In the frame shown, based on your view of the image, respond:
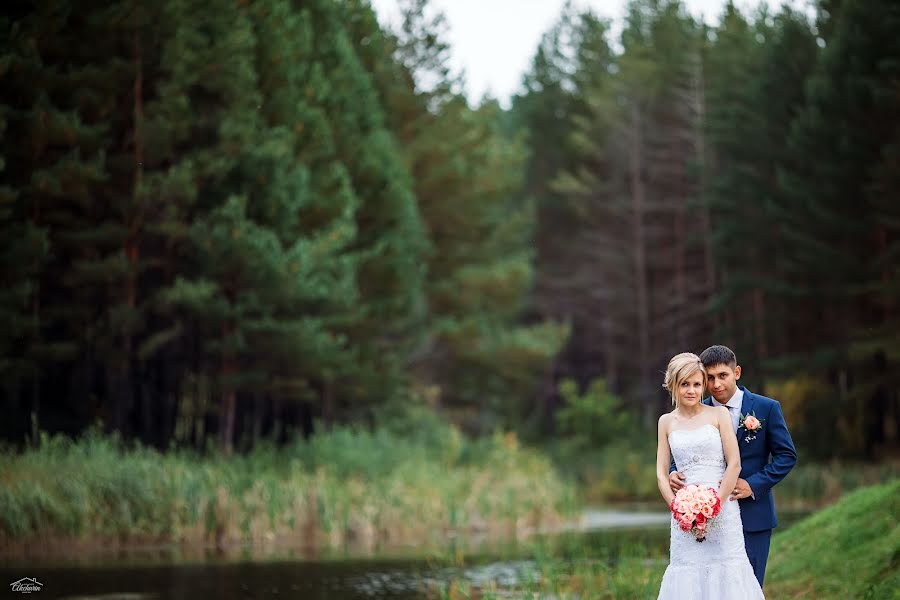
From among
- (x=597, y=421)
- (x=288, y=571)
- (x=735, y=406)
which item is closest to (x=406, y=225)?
(x=597, y=421)

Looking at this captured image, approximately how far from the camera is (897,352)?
102 ft

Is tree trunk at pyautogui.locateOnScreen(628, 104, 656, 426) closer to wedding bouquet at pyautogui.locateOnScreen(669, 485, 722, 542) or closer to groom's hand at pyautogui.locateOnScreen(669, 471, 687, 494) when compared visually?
groom's hand at pyautogui.locateOnScreen(669, 471, 687, 494)

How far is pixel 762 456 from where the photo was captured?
7574 millimetres

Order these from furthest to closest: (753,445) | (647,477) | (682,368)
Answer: (647,477)
(753,445)
(682,368)

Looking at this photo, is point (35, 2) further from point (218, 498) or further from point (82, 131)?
point (218, 498)

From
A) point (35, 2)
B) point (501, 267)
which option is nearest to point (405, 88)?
point (501, 267)

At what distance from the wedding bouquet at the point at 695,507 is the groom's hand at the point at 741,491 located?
6.5 inches

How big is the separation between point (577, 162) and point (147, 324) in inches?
1511

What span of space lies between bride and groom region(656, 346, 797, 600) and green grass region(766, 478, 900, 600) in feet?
8.91

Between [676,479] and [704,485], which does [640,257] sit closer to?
[676,479]

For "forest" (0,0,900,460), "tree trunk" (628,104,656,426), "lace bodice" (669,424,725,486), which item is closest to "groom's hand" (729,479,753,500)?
"lace bodice" (669,424,725,486)

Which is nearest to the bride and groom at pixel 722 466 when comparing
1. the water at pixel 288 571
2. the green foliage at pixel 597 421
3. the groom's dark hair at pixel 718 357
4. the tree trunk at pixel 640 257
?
the groom's dark hair at pixel 718 357

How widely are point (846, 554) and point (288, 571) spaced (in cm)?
739

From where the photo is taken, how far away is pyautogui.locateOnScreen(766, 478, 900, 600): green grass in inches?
416
